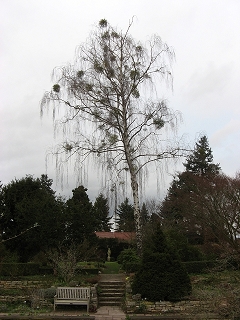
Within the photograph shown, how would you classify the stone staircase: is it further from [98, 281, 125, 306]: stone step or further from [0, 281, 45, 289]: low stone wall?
[0, 281, 45, 289]: low stone wall

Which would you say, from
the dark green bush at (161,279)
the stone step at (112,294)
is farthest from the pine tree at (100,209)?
the stone step at (112,294)

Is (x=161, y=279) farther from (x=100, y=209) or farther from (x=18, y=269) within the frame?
(x=100, y=209)

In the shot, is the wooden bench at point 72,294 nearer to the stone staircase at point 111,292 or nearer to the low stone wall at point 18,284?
the stone staircase at point 111,292

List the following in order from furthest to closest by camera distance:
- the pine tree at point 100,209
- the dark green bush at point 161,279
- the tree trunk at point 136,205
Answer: the tree trunk at point 136,205
the pine tree at point 100,209
the dark green bush at point 161,279

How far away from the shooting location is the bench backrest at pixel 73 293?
10844 millimetres

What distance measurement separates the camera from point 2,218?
18172mm

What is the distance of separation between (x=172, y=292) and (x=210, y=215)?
388 inches

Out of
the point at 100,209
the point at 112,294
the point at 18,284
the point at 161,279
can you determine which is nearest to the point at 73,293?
the point at 112,294

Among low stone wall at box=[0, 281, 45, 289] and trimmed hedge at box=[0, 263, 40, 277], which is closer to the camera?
low stone wall at box=[0, 281, 45, 289]

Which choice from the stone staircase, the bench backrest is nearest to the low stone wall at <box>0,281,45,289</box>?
the bench backrest

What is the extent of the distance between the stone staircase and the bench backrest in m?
0.97

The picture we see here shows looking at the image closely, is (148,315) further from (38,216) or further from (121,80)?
(121,80)

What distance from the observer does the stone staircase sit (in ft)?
37.9

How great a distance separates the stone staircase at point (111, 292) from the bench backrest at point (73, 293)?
97 cm
